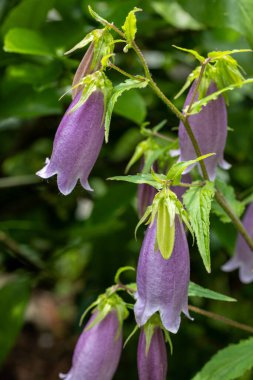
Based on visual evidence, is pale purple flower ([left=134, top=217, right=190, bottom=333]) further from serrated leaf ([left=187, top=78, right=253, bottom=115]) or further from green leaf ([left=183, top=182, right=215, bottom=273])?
serrated leaf ([left=187, top=78, right=253, bottom=115])

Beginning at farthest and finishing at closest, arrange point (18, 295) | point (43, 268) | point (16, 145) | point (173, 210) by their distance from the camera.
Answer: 1. point (16, 145)
2. point (43, 268)
3. point (18, 295)
4. point (173, 210)

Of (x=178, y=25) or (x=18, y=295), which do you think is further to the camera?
(x=18, y=295)

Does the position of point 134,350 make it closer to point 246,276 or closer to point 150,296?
point 246,276

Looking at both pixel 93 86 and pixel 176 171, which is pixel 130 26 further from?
pixel 176 171

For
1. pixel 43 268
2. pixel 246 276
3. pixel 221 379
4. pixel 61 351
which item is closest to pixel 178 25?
pixel 246 276

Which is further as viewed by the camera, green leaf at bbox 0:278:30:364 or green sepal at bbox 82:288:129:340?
green leaf at bbox 0:278:30:364

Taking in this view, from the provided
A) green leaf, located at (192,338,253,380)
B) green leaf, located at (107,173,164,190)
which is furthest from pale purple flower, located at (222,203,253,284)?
green leaf, located at (107,173,164,190)

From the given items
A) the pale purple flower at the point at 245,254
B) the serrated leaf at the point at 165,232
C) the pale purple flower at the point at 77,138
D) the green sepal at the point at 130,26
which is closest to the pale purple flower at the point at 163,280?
the serrated leaf at the point at 165,232
